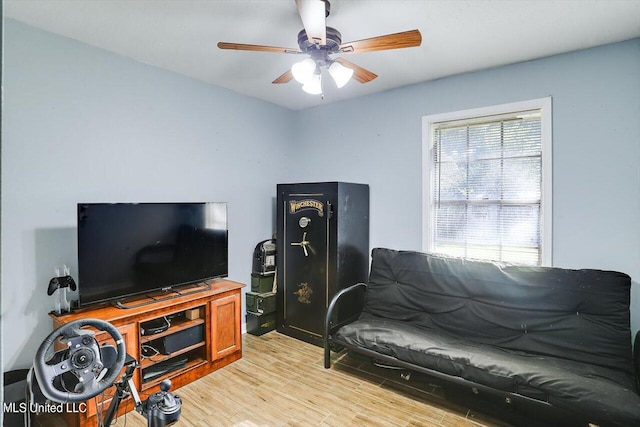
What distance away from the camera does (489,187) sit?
3.26m

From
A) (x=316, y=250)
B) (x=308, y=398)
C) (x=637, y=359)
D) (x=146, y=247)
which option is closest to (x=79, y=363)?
(x=146, y=247)

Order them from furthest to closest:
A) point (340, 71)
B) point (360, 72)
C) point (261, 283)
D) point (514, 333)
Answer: point (261, 283)
point (514, 333)
point (360, 72)
point (340, 71)

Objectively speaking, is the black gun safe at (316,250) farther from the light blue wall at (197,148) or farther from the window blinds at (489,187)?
the window blinds at (489,187)

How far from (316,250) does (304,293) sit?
0.50m

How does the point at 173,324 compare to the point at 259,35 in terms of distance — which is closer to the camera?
the point at 259,35

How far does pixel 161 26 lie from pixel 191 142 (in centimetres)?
117

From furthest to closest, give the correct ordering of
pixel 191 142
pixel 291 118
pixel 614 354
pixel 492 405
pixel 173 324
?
pixel 291 118, pixel 191 142, pixel 173 324, pixel 492 405, pixel 614 354

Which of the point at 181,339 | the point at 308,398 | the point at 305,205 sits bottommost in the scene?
the point at 308,398

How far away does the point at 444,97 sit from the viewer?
11.3 feet

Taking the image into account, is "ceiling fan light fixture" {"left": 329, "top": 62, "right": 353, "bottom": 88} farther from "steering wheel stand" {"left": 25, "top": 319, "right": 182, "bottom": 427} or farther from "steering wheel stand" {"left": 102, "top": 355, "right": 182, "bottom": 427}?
"steering wheel stand" {"left": 102, "top": 355, "right": 182, "bottom": 427}

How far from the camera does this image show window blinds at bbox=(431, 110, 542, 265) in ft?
10.0

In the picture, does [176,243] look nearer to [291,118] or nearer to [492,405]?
[291,118]

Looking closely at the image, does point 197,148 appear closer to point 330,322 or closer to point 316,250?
point 316,250

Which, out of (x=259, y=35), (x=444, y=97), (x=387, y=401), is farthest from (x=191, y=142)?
(x=387, y=401)
